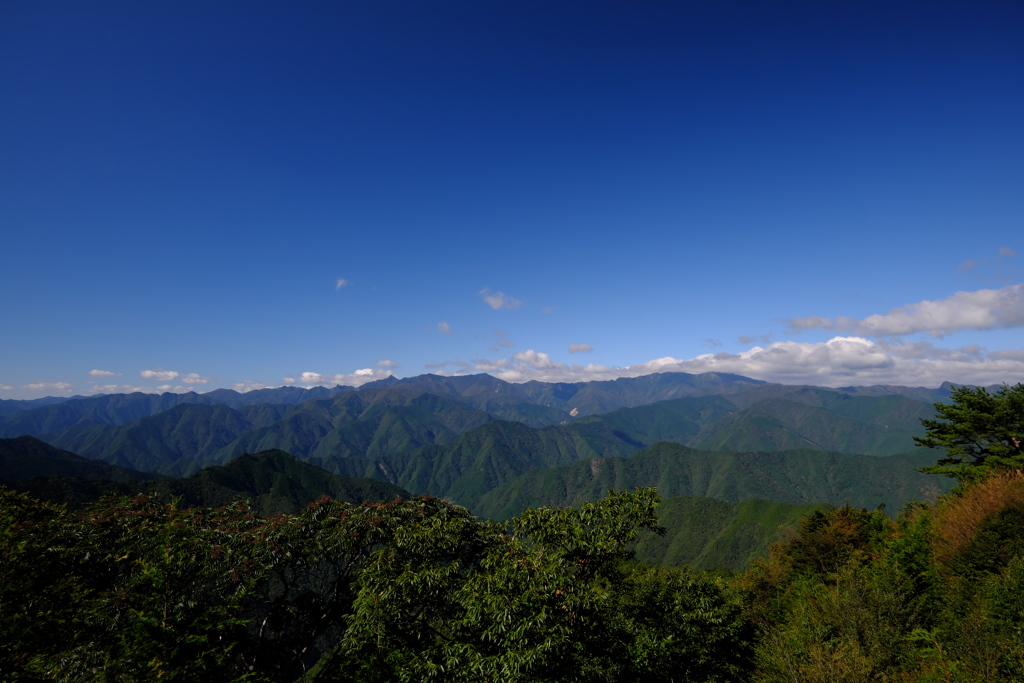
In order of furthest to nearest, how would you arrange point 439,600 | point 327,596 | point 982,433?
point 982,433
point 327,596
point 439,600

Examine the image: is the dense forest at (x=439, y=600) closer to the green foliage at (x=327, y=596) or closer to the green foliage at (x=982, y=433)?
the green foliage at (x=327, y=596)

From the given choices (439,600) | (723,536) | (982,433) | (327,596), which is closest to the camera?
(439,600)

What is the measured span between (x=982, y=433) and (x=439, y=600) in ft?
178

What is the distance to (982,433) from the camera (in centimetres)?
3928

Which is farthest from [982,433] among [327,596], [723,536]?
[723,536]

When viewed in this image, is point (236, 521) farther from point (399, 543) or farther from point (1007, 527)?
point (1007, 527)

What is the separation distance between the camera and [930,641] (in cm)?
2466

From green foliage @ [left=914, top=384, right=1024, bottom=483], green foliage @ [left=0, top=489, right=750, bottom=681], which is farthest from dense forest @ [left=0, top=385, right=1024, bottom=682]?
green foliage @ [left=914, top=384, right=1024, bottom=483]

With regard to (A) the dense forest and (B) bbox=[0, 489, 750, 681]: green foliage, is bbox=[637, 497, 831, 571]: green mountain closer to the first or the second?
(A) the dense forest

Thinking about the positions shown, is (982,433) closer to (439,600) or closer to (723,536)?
(439,600)

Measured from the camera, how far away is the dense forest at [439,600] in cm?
1316

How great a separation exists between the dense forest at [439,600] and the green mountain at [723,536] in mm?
127077

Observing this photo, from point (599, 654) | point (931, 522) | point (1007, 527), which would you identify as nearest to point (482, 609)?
point (599, 654)

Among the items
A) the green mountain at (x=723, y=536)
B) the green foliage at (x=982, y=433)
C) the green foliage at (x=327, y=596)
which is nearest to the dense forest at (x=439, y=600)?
the green foliage at (x=327, y=596)
